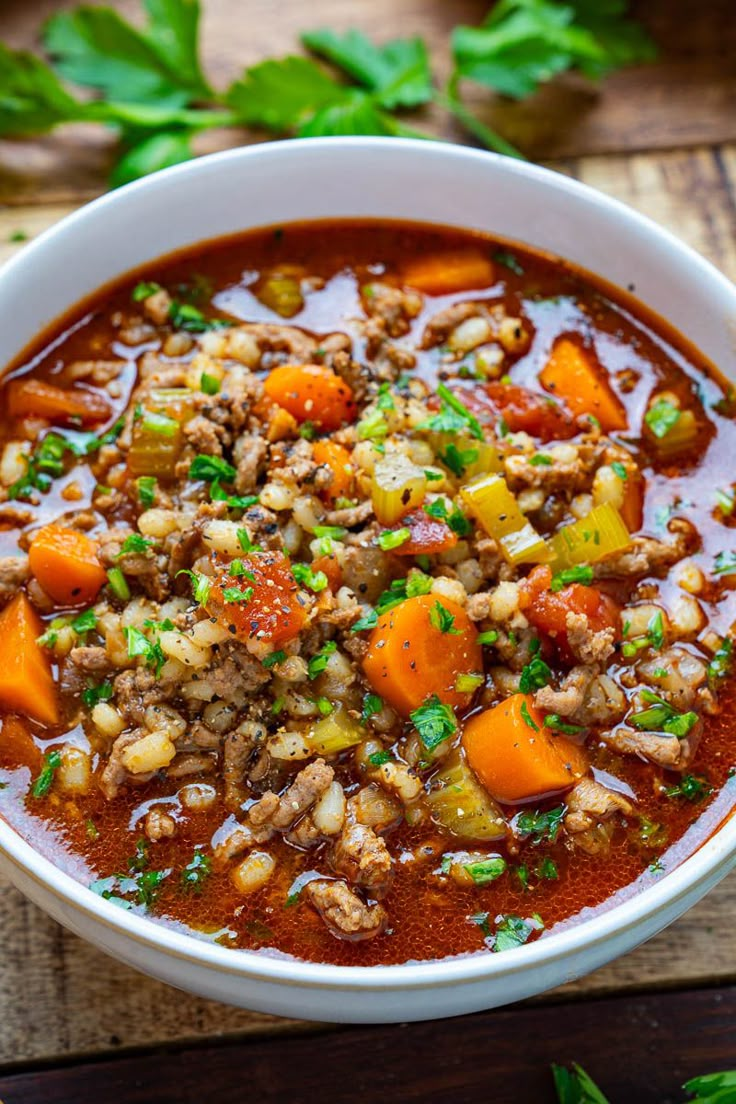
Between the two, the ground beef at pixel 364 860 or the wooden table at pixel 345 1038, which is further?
the wooden table at pixel 345 1038

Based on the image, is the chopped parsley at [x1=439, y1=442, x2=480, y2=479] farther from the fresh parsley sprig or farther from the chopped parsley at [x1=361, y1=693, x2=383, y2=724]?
the fresh parsley sprig

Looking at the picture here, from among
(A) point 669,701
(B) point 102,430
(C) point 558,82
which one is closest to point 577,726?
(A) point 669,701

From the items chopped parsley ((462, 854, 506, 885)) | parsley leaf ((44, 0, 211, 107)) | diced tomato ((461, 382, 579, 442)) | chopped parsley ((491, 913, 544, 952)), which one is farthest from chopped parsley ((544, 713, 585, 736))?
parsley leaf ((44, 0, 211, 107))

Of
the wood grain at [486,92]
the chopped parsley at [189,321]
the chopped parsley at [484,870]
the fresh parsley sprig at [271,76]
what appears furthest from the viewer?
the wood grain at [486,92]

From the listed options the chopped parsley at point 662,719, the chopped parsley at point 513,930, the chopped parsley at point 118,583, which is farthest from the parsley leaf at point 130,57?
the chopped parsley at point 513,930

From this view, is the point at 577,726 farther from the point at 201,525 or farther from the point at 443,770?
the point at 201,525

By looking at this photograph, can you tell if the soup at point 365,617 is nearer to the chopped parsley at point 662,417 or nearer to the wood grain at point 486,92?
the chopped parsley at point 662,417
